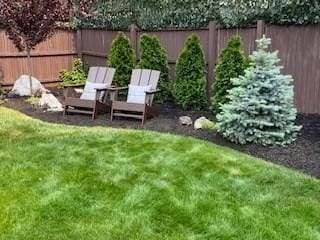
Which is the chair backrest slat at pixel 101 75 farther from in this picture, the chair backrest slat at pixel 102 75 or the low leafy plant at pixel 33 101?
the low leafy plant at pixel 33 101

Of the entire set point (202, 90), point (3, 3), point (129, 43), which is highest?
point (3, 3)

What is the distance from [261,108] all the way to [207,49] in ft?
9.87

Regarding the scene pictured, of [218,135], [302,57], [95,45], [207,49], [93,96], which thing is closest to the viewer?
[218,135]

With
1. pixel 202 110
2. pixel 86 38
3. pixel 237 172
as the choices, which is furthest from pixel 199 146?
pixel 86 38

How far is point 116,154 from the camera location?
5.13 meters

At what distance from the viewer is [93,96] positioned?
25.8 feet

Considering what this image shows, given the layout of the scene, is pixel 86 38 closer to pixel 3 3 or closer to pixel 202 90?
pixel 3 3

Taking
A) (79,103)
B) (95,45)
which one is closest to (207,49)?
(79,103)

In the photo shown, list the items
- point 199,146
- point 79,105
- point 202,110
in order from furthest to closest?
point 202,110 → point 79,105 → point 199,146

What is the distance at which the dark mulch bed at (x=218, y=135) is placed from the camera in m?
4.93

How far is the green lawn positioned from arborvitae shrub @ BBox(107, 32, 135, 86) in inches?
142

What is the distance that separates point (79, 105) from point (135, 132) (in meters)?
1.79

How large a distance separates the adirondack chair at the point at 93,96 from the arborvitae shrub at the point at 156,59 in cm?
83

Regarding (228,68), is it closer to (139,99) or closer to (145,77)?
(145,77)
